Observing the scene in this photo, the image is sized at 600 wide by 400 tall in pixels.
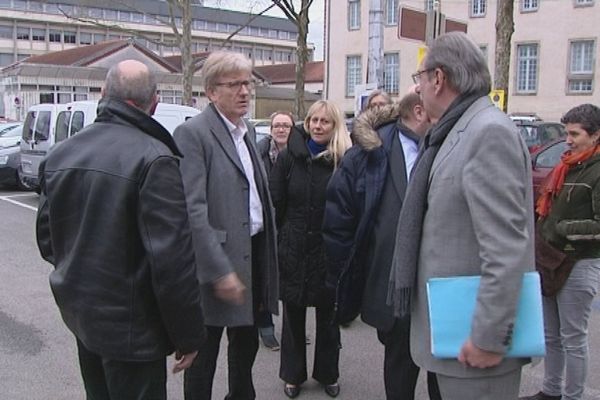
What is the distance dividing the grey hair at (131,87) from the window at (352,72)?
37.3 m

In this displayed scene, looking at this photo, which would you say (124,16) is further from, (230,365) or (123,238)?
(123,238)

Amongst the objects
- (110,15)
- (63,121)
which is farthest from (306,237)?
(110,15)

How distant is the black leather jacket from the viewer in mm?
2201

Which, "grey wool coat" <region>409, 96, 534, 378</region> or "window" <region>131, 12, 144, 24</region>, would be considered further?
"window" <region>131, 12, 144, 24</region>

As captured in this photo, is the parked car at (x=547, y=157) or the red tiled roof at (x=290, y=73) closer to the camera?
the parked car at (x=547, y=157)

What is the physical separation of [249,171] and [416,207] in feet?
3.83

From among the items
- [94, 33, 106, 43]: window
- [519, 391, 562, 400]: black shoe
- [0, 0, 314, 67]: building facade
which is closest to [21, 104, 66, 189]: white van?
[519, 391, 562, 400]: black shoe

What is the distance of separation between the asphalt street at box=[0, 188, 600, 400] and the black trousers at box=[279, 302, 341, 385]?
12cm

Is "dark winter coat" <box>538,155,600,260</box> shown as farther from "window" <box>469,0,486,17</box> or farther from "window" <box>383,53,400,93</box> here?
"window" <box>383,53,400,93</box>

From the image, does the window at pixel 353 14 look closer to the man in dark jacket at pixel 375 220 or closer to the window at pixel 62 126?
the window at pixel 62 126

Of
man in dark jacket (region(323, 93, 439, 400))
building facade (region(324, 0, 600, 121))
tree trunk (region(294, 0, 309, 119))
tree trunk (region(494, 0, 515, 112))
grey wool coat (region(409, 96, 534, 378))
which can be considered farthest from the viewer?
building facade (region(324, 0, 600, 121))

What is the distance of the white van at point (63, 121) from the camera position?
466 inches

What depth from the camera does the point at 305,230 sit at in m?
4.04

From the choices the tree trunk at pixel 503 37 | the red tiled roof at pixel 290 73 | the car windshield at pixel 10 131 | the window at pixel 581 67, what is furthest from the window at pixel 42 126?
the red tiled roof at pixel 290 73
